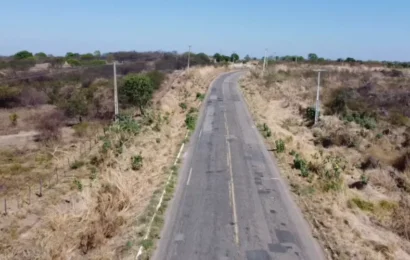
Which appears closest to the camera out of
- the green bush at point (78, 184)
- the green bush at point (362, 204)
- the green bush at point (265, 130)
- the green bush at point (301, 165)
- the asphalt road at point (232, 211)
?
the asphalt road at point (232, 211)

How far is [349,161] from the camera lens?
94.6ft

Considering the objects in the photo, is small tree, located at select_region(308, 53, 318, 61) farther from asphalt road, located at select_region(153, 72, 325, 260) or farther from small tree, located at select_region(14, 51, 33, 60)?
asphalt road, located at select_region(153, 72, 325, 260)

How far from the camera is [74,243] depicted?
14391mm

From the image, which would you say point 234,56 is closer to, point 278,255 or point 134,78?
point 134,78

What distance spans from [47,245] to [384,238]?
39.1 feet

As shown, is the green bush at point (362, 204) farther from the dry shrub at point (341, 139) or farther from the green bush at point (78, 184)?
the green bush at point (78, 184)

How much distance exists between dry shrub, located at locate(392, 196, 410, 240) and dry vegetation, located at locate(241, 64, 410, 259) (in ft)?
0.13

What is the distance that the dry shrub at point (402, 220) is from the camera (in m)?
17.2

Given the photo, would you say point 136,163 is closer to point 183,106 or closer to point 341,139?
point 341,139

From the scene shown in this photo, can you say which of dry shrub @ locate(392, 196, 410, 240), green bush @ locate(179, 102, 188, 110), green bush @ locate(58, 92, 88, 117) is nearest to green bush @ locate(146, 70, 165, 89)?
green bush @ locate(58, 92, 88, 117)

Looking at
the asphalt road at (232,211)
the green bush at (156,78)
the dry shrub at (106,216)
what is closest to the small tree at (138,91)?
the asphalt road at (232,211)

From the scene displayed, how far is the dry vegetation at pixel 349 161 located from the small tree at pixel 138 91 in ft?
38.5

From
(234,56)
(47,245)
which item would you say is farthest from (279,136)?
(234,56)

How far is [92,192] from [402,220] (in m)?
13.5
